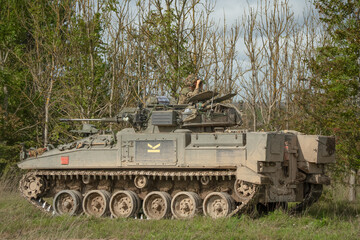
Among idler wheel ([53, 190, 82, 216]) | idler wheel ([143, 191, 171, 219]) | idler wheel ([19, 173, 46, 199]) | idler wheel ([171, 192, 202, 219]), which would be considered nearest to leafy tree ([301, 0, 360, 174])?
idler wheel ([171, 192, 202, 219])

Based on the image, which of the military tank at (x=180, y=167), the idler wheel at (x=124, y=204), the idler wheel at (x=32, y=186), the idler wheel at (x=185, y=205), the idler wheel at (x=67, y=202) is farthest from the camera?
the idler wheel at (x=32, y=186)

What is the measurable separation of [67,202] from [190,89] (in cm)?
462

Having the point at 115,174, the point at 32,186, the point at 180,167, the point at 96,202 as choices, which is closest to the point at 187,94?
the point at 180,167

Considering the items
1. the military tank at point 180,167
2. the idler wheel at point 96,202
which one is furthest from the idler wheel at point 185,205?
the idler wheel at point 96,202

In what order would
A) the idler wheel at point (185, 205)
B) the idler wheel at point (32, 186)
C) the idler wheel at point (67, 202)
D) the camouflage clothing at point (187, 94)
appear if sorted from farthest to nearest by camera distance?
the idler wheel at point (32, 186) → the camouflage clothing at point (187, 94) → the idler wheel at point (67, 202) → the idler wheel at point (185, 205)

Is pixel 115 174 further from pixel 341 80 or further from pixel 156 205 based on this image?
pixel 341 80

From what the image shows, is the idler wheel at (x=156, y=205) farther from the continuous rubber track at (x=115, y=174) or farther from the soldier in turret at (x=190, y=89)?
the soldier in turret at (x=190, y=89)

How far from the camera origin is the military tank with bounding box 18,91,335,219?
Result: 11.3 metres

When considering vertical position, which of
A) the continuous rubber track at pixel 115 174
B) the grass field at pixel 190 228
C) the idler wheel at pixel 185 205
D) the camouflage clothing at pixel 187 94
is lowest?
the grass field at pixel 190 228

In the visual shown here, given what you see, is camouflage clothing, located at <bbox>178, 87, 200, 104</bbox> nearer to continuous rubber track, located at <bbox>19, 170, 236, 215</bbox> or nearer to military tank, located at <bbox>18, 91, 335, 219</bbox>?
military tank, located at <bbox>18, 91, 335, 219</bbox>

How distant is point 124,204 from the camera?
1291cm

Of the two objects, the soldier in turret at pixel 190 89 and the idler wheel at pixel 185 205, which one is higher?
the soldier in turret at pixel 190 89

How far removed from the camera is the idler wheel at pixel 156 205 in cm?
1232

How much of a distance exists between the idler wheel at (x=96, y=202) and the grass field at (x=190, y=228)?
1.18m
